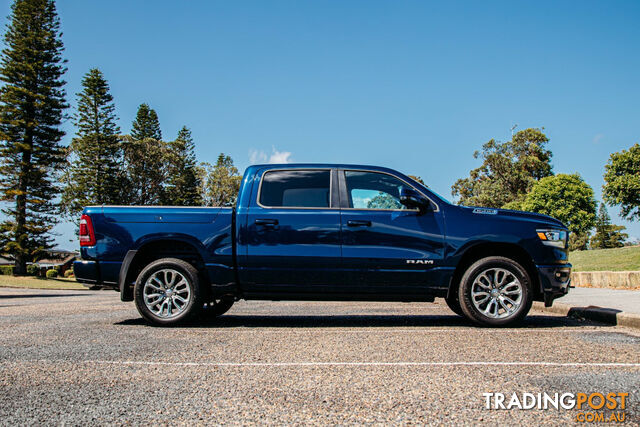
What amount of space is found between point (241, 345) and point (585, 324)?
4810mm

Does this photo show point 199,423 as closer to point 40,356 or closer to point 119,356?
point 119,356

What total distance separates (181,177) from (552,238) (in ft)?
165

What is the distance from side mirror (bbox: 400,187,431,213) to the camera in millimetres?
6379

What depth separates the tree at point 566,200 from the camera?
57938 mm

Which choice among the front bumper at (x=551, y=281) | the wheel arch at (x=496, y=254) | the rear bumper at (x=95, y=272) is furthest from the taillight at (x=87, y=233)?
the front bumper at (x=551, y=281)

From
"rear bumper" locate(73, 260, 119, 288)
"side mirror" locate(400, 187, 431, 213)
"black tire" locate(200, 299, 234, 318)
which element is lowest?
"black tire" locate(200, 299, 234, 318)

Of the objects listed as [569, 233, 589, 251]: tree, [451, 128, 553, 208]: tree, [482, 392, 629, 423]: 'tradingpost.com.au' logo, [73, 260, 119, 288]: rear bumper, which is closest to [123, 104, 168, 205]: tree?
[451, 128, 553, 208]: tree

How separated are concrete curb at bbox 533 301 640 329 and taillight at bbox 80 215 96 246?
7.00m

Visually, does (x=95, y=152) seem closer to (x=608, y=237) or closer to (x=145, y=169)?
(x=145, y=169)

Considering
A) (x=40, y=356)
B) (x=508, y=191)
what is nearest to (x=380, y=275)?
(x=40, y=356)

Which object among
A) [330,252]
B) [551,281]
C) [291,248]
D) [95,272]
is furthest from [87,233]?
[551,281]

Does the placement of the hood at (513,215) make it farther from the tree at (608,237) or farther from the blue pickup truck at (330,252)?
the tree at (608,237)

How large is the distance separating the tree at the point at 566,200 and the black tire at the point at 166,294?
5664 cm

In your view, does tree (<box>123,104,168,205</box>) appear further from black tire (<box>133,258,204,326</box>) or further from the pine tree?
black tire (<box>133,258,204,326</box>)
